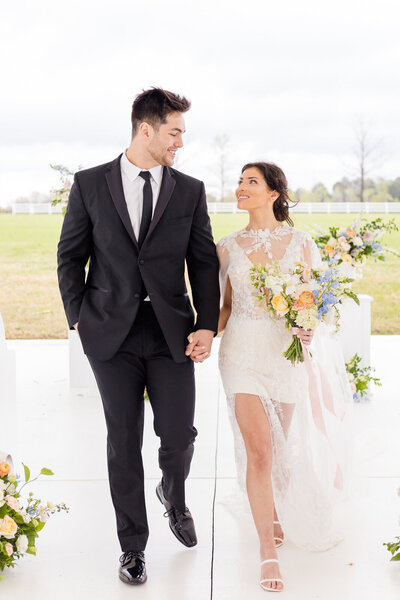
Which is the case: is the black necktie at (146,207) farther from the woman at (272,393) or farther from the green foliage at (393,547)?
the green foliage at (393,547)

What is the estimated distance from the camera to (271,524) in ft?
10.4

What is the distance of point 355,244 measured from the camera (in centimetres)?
587

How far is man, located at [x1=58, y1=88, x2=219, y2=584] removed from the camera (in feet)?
10.2

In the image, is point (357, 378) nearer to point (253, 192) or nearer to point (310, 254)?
point (310, 254)

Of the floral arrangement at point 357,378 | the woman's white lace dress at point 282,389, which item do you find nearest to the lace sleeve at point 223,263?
the woman's white lace dress at point 282,389

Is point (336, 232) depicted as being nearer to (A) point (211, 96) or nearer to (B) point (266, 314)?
(B) point (266, 314)

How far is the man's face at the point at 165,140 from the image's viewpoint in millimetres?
3160

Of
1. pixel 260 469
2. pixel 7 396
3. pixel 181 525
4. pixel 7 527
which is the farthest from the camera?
pixel 7 396

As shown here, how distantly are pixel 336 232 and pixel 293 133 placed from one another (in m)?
5.18

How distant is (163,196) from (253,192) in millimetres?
491

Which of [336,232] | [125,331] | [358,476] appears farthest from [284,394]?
[336,232]

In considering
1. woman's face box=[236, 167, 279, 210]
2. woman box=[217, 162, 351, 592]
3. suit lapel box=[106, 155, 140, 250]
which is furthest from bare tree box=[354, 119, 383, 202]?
suit lapel box=[106, 155, 140, 250]

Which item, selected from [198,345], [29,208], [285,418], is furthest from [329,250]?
[29,208]

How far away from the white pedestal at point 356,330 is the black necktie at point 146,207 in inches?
141
